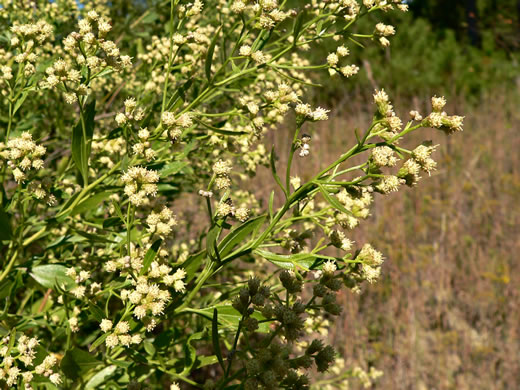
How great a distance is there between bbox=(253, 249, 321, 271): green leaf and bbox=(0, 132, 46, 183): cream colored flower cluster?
18.3 inches

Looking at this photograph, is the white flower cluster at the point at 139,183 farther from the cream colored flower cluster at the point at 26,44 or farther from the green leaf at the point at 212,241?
the cream colored flower cluster at the point at 26,44

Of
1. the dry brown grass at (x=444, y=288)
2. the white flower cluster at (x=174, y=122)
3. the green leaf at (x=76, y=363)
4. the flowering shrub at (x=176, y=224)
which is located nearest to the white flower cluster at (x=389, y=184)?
the flowering shrub at (x=176, y=224)

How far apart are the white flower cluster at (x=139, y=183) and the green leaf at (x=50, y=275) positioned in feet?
1.03

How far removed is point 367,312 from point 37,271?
308cm

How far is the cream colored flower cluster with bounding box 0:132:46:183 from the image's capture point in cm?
95

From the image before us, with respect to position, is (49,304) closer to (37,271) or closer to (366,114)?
(37,271)

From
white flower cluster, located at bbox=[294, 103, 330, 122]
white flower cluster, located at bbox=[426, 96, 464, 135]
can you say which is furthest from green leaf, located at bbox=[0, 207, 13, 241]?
white flower cluster, located at bbox=[426, 96, 464, 135]

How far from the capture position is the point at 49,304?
1.29m

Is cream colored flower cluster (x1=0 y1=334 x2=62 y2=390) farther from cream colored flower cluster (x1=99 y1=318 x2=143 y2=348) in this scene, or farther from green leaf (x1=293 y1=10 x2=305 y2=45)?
green leaf (x1=293 y1=10 x2=305 y2=45)

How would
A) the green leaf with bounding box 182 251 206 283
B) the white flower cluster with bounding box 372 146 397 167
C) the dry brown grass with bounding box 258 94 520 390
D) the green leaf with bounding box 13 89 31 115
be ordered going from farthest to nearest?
1. the dry brown grass with bounding box 258 94 520 390
2. the green leaf with bounding box 13 89 31 115
3. the green leaf with bounding box 182 251 206 283
4. the white flower cluster with bounding box 372 146 397 167

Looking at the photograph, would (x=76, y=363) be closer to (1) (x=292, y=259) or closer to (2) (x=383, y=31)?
(1) (x=292, y=259)

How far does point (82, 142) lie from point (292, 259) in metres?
0.45

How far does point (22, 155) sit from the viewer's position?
968mm

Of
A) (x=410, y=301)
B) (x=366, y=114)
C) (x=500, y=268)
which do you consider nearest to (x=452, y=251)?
(x=500, y=268)
